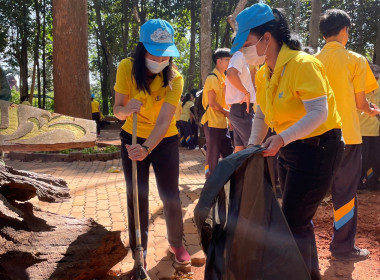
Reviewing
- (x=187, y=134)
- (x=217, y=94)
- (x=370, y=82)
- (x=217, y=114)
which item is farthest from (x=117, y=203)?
(x=187, y=134)

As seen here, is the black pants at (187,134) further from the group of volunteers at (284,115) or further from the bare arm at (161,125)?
the bare arm at (161,125)

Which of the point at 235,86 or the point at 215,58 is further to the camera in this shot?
the point at 215,58

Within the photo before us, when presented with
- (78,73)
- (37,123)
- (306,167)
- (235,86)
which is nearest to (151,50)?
(37,123)

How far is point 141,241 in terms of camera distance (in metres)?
3.14

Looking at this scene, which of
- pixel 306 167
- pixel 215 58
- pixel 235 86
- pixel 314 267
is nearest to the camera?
pixel 306 167

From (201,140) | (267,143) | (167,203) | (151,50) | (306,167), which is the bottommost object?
(201,140)

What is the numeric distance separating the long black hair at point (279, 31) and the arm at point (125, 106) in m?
0.95

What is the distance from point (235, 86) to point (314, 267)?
265 cm

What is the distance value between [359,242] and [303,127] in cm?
237

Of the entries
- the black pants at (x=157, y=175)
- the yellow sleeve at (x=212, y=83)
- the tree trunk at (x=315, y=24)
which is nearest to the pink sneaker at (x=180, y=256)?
the black pants at (x=157, y=175)

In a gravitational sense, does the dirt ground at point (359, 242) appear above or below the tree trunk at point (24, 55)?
below

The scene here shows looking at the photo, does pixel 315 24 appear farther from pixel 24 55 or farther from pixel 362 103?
pixel 24 55

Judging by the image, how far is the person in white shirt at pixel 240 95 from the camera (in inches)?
188

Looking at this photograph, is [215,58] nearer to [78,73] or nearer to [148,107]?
[148,107]
